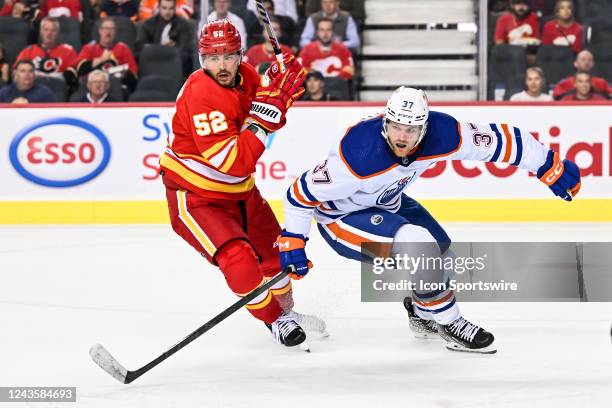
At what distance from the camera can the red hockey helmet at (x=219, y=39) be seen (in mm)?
4391

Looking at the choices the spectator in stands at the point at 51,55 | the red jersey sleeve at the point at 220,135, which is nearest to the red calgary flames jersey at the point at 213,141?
the red jersey sleeve at the point at 220,135

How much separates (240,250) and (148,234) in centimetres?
326

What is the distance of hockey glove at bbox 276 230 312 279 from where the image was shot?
423cm

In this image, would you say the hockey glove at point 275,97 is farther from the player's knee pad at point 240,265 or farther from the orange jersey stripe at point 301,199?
the player's knee pad at point 240,265

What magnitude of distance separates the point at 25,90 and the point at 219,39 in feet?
14.0

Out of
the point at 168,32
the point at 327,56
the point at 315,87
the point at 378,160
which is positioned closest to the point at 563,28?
the point at 327,56

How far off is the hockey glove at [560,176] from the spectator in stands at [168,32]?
478cm

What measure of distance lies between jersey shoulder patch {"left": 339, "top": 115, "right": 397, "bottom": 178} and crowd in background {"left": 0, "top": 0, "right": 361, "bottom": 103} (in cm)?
409

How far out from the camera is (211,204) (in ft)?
14.8

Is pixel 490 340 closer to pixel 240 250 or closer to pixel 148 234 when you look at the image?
pixel 240 250

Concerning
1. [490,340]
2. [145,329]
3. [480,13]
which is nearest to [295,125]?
[480,13]

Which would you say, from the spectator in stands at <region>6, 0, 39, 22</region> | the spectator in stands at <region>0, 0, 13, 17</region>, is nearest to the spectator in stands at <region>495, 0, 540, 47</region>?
the spectator in stands at <region>6, 0, 39, 22</region>

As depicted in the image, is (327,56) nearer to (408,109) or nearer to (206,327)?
(408,109)

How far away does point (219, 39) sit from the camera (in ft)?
14.4
